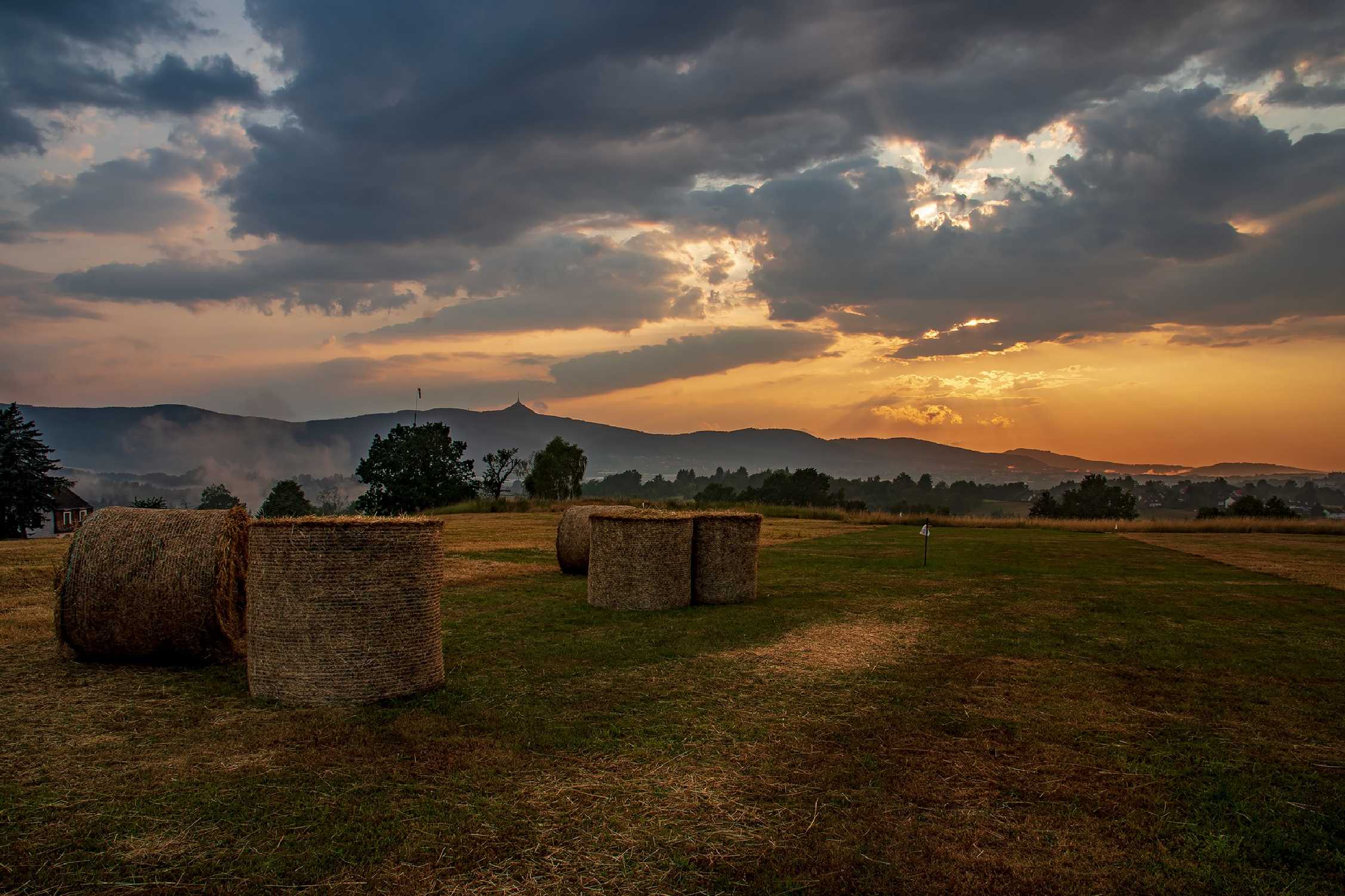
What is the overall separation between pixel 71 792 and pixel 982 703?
7.17 m

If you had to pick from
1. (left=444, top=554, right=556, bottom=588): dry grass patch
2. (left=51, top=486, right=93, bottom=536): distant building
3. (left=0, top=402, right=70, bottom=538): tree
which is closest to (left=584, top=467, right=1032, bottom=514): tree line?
(left=51, top=486, right=93, bottom=536): distant building

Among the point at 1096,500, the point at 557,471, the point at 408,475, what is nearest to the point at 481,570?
the point at 408,475

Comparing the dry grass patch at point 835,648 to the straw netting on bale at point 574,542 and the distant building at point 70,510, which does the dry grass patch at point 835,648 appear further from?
the distant building at point 70,510

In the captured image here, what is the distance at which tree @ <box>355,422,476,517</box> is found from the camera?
62312 millimetres

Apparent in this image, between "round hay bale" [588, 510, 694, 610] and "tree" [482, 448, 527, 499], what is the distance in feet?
203

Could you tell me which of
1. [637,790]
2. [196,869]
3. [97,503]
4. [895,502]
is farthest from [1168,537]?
[97,503]

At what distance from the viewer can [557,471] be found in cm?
7988

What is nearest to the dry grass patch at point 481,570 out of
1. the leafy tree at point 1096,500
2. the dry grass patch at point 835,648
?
the dry grass patch at point 835,648

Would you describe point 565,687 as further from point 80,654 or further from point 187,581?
point 80,654

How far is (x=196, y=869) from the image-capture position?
403 cm

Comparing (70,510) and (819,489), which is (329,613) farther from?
(819,489)

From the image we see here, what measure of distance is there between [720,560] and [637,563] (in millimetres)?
1646

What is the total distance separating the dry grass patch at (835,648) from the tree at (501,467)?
6446 centimetres

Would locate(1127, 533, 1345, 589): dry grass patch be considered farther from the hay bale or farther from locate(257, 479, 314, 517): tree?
locate(257, 479, 314, 517): tree
